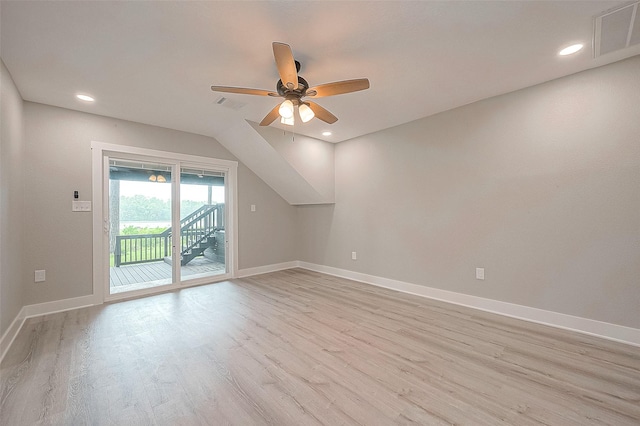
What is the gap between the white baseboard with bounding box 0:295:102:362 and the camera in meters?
2.42

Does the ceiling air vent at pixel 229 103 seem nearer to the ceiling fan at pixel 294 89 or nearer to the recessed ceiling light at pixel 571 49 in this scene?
the ceiling fan at pixel 294 89

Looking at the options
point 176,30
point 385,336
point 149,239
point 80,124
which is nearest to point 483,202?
point 385,336

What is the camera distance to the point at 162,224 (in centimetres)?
421

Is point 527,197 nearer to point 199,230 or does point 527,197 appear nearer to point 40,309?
point 199,230

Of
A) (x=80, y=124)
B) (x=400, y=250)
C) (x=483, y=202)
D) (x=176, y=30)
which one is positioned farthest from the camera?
(x=400, y=250)

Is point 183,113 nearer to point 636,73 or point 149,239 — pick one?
point 149,239

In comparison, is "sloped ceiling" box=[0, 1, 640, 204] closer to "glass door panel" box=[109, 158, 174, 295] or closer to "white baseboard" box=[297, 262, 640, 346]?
"glass door panel" box=[109, 158, 174, 295]

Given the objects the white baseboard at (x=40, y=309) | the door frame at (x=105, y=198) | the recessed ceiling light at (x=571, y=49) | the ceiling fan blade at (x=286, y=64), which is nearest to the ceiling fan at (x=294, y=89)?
the ceiling fan blade at (x=286, y=64)

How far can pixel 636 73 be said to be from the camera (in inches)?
91.0

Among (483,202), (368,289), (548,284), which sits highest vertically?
(483,202)

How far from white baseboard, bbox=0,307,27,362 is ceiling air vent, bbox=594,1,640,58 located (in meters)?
5.41

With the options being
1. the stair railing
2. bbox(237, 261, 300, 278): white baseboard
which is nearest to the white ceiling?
the stair railing

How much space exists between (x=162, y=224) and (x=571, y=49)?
212 inches

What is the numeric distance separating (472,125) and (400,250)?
1.98 metres
